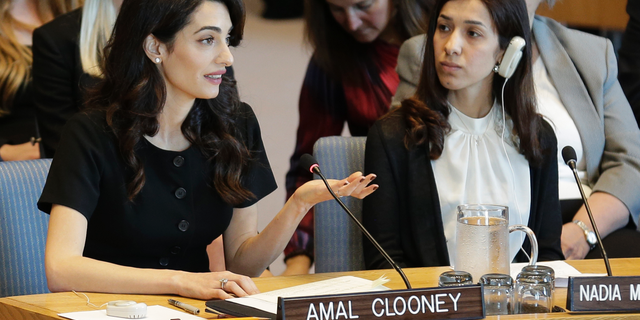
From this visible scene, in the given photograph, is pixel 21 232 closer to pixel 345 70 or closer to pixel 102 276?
pixel 102 276

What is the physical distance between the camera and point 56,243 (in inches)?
59.9

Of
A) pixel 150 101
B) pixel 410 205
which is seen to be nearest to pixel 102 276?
pixel 150 101

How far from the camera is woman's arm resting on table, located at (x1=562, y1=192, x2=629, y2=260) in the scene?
7.68 ft

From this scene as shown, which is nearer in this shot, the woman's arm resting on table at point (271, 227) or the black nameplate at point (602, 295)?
the black nameplate at point (602, 295)

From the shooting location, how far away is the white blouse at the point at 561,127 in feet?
8.22

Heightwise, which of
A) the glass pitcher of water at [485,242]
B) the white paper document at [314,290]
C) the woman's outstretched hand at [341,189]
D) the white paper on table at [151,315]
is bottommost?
the white paper on table at [151,315]

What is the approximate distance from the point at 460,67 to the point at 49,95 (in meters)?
1.49

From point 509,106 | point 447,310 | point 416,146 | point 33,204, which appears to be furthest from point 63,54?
point 447,310

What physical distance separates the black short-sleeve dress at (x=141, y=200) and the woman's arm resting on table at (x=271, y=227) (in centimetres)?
7

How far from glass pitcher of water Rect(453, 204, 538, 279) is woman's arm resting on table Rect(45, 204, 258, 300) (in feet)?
1.39

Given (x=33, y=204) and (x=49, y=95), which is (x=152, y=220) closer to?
(x=33, y=204)

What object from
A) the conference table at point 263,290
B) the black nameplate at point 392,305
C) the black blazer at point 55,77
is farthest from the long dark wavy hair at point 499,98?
the black blazer at point 55,77

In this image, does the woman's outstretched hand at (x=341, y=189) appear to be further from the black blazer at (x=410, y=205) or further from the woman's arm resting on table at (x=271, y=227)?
the black blazer at (x=410, y=205)

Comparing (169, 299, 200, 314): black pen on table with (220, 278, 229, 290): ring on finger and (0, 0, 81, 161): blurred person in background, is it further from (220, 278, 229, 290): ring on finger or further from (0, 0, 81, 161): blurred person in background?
(0, 0, 81, 161): blurred person in background
